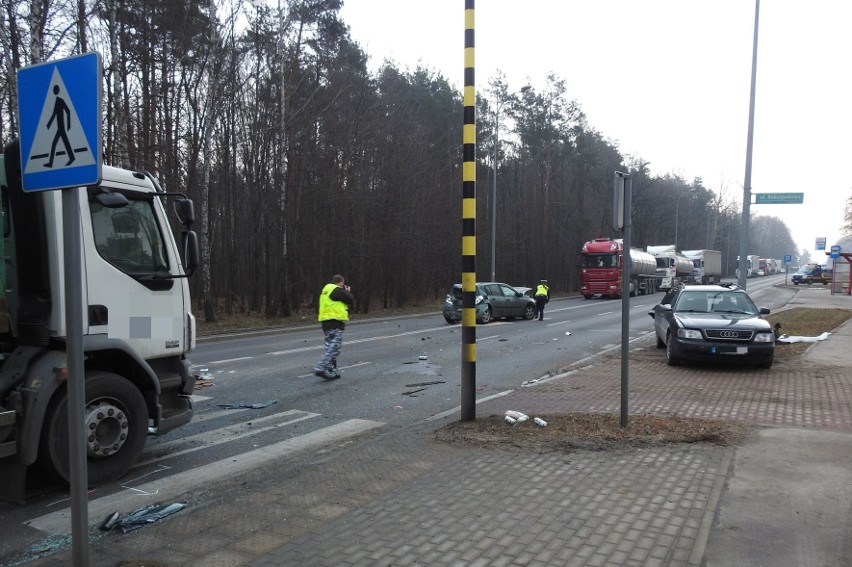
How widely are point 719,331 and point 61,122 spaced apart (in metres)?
10.8

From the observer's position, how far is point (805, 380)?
33.7 ft

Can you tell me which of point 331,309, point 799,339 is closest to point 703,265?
point 799,339

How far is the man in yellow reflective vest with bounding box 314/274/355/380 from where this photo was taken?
36.2 ft

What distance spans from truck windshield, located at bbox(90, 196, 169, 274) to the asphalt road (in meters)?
1.93

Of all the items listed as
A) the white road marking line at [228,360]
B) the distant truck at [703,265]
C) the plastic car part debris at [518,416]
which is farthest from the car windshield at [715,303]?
the distant truck at [703,265]

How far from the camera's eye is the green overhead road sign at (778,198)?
18938mm

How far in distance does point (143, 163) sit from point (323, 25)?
1285 cm

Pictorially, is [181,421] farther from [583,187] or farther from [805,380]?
[583,187]

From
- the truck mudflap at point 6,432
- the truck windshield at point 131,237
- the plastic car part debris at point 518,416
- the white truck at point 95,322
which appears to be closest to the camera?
the truck mudflap at point 6,432

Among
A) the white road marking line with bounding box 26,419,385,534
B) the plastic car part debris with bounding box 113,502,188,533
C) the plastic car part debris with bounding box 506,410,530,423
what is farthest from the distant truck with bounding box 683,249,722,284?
the plastic car part debris with bounding box 113,502,188,533

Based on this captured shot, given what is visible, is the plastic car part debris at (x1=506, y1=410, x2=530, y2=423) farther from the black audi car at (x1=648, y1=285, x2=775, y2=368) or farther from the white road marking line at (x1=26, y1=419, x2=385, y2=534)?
the black audi car at (x1=648, y1=285, x2=775, y2=368)

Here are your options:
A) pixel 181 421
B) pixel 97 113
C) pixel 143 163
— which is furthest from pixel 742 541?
pixel 143 163

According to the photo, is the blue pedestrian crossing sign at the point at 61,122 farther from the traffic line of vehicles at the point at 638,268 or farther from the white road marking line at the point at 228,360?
the traffic line of vehicles at the point at 638,268

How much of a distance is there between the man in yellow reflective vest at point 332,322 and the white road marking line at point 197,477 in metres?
3.42
